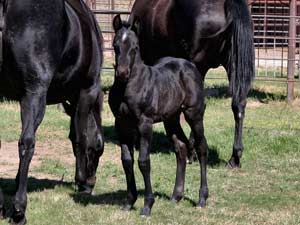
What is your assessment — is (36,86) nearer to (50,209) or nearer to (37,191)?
(50,209)

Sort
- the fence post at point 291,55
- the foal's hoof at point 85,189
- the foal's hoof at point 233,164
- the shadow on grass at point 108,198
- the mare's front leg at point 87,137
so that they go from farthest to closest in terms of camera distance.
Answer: the fence post at point 291,55 < the foal's hoof at point 233,164 < the foal's hoof at point 85,189 < the mare's front leg at point 87,137 < the shadow on grass at point 108,198

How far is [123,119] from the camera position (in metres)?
6.19

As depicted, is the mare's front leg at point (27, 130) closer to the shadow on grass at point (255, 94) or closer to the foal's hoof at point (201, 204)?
the foal's hoof at point (201, 204)

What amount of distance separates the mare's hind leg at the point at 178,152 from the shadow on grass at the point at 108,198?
16 cm

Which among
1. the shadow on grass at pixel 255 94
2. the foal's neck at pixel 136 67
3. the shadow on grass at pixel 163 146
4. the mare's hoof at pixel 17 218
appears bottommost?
the shadow on grass at pixel 255 94

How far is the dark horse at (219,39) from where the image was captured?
28.4 feet

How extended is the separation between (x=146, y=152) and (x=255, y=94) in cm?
883

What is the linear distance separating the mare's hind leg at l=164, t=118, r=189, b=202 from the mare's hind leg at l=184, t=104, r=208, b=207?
6.3 inches

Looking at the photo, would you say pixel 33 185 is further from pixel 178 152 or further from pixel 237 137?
pixel 237 137

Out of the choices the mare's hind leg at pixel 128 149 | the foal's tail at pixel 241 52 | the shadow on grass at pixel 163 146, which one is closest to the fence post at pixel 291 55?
the shadow on grass at pixel 163 146

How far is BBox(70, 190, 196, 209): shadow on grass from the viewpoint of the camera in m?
6.84

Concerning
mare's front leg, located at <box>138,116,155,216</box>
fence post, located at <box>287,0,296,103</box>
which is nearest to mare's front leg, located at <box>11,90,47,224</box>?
mare's front leg, located at <box>138,116,155,216</box>

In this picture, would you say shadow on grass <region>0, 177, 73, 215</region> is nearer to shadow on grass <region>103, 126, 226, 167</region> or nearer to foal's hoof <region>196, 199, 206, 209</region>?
foal's hoof <region>196, 199, 206, 209</region>

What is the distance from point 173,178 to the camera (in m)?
8.00
